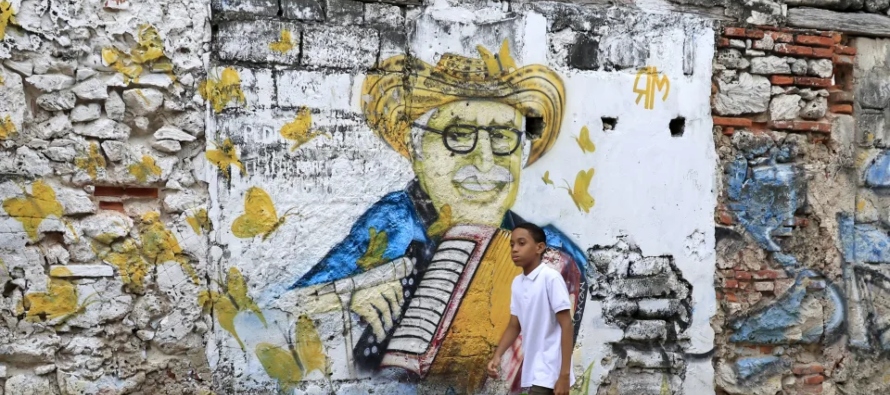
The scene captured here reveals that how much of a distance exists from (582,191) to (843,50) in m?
2.11

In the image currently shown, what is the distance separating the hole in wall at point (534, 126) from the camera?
19.3 feet

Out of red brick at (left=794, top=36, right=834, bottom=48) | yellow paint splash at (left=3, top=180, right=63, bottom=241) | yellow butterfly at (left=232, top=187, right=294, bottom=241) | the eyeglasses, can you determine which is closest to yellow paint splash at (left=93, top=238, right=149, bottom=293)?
yellow paint splash at (left=3, top=180, right=63, bottom=241)

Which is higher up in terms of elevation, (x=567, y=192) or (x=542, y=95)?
(x=542, y=95)

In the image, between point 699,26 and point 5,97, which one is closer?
point 5,97

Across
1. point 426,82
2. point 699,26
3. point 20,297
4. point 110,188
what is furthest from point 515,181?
point 20,297

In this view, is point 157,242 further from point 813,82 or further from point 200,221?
point 813,82

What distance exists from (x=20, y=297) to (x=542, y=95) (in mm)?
3075

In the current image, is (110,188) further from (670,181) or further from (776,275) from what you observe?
(776,275)

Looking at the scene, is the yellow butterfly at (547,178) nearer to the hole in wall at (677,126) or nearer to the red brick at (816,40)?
the hole in wall at (677,126)

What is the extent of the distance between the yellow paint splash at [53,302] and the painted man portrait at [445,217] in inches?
47.9

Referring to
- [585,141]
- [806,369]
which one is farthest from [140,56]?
[806,369]

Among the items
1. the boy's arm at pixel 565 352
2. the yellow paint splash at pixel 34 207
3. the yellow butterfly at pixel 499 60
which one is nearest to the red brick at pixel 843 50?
the yellow butterfly at pixel 499 60

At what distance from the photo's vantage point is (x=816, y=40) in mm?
6449

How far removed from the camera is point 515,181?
5.82 metres
